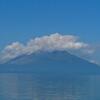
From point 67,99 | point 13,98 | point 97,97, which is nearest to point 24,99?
point 13,98

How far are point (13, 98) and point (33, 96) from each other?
10.6 feet

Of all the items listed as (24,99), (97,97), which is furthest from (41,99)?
(97,97)

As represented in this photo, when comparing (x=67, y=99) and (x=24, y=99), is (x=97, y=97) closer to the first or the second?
(x=67, y=99)

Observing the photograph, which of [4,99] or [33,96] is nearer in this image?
[4,99]

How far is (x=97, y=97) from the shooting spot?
4409 cm

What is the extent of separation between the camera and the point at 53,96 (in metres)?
44.2

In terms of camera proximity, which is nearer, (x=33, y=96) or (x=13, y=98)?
(x=13, y=98)

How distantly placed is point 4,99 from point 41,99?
12.4ft

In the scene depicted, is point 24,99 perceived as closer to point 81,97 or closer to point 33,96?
point 33,96

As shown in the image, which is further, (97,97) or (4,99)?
(97,97)

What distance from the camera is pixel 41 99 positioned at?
42.5 meters

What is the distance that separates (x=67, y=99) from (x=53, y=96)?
2504 millimetres

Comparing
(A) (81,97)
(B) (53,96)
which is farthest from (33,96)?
(A) (81,97)

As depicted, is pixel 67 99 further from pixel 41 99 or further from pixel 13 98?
pixel 13 98
